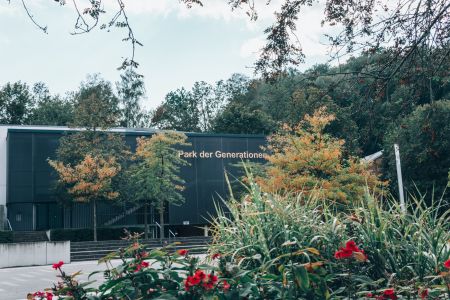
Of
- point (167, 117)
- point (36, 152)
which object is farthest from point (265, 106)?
point (36, 152)

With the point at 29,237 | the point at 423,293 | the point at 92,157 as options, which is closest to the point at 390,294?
the point at 423,293

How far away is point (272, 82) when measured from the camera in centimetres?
643

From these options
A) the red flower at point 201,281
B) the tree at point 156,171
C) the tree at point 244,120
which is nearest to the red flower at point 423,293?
the red flower at point 201,281

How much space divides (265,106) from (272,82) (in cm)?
4987

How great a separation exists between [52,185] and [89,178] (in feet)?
11.5

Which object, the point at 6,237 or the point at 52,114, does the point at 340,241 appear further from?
the point at 52,114

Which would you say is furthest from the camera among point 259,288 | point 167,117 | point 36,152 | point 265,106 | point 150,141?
point 167,117

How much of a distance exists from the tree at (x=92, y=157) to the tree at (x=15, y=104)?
78.9 ft

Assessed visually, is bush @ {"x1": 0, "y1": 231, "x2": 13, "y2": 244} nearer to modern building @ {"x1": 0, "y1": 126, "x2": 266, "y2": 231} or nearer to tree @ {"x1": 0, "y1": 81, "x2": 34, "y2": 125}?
modern building @ {"x1": 0, "y1": 126, "x2": 266, "y2": 231}

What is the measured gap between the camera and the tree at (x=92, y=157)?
28.4 m

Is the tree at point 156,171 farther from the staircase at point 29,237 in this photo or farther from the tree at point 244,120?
the tree at point 244,120

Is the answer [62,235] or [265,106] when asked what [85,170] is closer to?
[62,235]

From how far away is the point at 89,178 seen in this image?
28.4 metres

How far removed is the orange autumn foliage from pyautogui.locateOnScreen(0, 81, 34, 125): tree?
2756 cm
